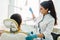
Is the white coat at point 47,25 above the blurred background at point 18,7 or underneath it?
underneath

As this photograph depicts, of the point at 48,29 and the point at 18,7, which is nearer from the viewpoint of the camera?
the point at 48,29

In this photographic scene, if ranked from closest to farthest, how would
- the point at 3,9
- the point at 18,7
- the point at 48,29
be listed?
1. the point at 48,29
2. the point at 3,9
3. the point at 18,7

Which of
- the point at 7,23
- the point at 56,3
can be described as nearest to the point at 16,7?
the point at 56,3

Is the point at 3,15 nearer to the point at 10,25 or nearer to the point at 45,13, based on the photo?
the point at 45,13

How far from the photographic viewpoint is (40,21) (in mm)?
2410

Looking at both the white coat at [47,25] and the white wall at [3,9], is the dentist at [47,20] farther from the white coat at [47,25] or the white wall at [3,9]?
the white wall at [3,9]

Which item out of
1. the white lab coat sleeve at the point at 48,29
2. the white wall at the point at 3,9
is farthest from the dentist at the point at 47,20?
the white wall at the point at 3,9

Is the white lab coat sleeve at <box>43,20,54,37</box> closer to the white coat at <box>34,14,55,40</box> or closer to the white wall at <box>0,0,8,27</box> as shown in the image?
the white coat at <box>34,14,55,40</box>

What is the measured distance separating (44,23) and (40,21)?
11 centimetres

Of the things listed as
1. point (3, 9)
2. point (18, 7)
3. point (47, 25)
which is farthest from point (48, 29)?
point (18, 7)

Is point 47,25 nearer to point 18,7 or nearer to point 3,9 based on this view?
point 3,9

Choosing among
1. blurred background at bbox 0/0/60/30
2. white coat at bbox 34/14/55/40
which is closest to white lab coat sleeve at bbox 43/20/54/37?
white coat at bbox 34/14/55/40

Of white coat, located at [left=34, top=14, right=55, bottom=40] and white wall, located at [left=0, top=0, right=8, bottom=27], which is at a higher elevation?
white wall, located at [left=0, top=0, right=8, bottom=27]

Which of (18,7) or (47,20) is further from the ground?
(18,7)
